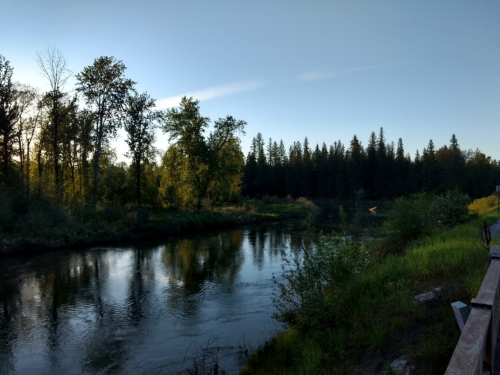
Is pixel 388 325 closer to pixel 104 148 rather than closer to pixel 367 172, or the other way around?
pixel 104 148

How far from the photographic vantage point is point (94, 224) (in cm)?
2761

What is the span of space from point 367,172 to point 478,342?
95.4 m

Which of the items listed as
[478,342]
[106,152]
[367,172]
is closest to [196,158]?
[106,152]

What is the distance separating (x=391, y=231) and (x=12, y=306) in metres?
13.2

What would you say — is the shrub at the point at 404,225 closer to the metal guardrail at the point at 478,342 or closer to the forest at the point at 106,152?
the metal guardrail at the point at 478,342

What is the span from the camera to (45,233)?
23766mm

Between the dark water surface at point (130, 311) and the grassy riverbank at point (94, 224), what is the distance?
210cm

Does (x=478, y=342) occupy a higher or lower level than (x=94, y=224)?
lower

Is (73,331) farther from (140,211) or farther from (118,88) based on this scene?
(118,88)

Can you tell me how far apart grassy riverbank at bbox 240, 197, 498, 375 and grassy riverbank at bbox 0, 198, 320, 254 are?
20.1m

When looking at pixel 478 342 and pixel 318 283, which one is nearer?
pixel 478 342

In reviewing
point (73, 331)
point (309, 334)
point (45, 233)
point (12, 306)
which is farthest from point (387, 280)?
point (45, 233)

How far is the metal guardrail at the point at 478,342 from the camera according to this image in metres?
2.85

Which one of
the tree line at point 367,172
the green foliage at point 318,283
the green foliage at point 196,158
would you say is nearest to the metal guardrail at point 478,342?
the green foliage at point 318,283
